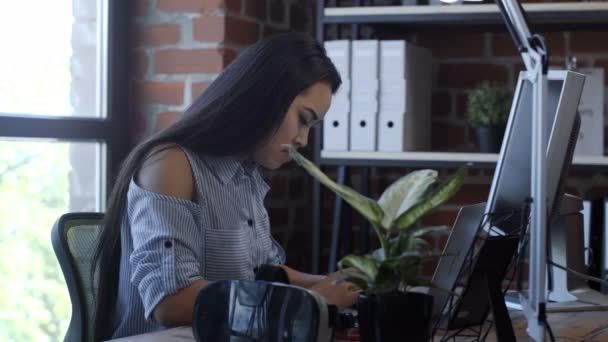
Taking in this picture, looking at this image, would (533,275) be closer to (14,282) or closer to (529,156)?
(529,156)

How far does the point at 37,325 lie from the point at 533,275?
5.46ft

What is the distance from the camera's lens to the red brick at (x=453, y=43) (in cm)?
293

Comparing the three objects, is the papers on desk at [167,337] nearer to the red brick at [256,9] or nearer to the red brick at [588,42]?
the red brick at [256,9]

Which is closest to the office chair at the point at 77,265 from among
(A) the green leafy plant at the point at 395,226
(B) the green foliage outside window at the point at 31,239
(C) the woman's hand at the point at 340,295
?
(C) the woman's hand at the point at 340,295

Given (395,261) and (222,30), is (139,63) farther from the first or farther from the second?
(395,261)

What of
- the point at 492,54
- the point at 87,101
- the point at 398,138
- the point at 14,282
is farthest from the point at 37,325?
the point at 492,54

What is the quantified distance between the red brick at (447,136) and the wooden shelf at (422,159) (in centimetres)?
38

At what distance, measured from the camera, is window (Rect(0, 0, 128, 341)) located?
246 cm

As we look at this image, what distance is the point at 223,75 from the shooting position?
6.33 ft

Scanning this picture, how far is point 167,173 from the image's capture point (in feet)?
5.87

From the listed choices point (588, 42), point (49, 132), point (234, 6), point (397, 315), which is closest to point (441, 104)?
point (588, 42)

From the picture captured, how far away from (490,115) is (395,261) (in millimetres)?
1538

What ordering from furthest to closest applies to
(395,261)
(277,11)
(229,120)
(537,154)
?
(277,11), (229,120), (537,154), (395,261)

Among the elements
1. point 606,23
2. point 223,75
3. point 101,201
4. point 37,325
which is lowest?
point 37,325
